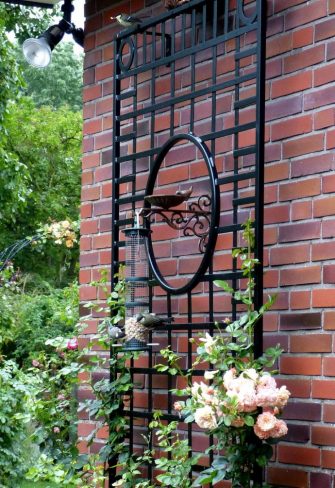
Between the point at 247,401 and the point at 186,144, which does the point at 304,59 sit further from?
the point at 247,401

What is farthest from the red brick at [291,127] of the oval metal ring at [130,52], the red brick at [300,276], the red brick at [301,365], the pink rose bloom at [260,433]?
→ the pink rose bloom at [260,433]

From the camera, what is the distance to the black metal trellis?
3.00m

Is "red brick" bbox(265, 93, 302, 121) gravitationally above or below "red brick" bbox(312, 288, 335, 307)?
above

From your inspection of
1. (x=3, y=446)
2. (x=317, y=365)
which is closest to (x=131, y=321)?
(x=317, y=365)

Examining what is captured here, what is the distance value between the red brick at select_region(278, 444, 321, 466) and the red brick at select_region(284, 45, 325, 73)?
117 cm

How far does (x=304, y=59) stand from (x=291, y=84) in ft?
0.29

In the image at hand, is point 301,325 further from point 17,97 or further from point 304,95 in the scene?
point 17,97

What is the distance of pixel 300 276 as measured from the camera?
9.31 ft

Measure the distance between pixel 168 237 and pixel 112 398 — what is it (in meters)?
0.65

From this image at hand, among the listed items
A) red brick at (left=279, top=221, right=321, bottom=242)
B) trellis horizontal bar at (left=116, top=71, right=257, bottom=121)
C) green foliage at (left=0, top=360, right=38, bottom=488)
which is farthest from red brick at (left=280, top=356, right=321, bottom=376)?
green foliage at (left=0, top=360, right=38, bottom=488)

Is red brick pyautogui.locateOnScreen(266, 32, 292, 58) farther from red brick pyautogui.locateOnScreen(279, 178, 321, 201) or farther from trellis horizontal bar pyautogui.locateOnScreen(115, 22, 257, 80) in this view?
red brick pyautogui.locateOnScreen(279, 178, 321, 201)

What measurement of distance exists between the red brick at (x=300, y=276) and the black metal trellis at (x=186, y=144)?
108 mm

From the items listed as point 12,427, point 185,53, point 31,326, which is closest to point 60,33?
point 185,53

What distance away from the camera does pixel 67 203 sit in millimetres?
17484
